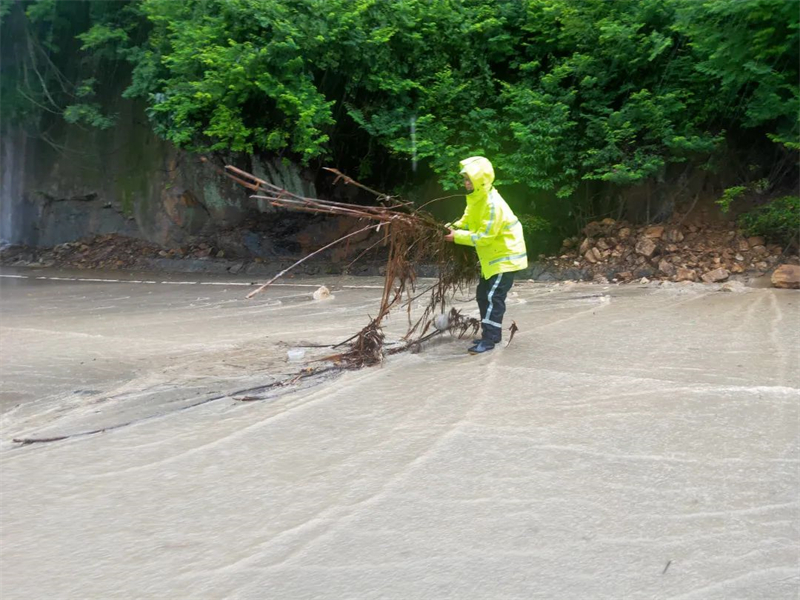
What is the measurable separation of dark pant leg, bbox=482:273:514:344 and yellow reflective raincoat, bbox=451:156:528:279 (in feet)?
0.25

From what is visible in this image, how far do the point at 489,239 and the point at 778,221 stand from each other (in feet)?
24.9

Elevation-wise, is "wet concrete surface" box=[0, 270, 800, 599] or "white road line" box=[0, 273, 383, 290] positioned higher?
"white road line" box=[0, 273, 383, 290]

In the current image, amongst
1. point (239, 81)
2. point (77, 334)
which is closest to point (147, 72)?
point (239, 81)

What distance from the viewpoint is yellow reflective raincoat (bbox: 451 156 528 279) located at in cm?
705

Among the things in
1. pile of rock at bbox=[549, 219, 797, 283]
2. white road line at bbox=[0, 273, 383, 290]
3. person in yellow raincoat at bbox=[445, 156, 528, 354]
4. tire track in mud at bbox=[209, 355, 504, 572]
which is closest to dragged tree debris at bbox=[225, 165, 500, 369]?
person in yellow raincoat at bbox=[445, 156, 528, 354]

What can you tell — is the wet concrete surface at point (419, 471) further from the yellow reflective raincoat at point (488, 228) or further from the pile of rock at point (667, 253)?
the pile of rock at point (667, 253)

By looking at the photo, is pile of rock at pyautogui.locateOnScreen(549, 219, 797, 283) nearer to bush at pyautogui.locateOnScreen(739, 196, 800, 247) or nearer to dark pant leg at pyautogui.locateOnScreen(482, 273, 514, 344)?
bush at pyautogui.locateOnScreen(739, 196, 800, 247)

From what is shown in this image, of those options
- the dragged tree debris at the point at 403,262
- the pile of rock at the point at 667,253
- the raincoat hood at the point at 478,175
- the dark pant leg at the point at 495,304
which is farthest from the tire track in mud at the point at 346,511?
the pile of rock at the point at 667,253

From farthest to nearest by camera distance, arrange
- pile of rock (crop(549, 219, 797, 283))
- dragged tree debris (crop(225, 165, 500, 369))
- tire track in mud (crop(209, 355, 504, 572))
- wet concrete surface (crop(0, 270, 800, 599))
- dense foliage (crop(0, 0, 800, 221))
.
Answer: dense foliage (crop(0, 0, 800, 221)) < pile of rock (crop(549, 219, 797, 283)) < dragged tree debris (crop(225, 165, 500, 369)) < tire track in mud (crop(209, 355, 504, 572)) < wet concrete surface (crop(0, 270, 800, 599))

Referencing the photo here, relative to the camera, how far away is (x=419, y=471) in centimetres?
445

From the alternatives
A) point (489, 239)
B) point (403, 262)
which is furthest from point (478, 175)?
point (403, 262)

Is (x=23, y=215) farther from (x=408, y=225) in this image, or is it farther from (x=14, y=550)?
(x=14, y=550)

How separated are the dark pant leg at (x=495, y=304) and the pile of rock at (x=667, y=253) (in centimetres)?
638

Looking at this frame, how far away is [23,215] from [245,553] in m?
22.4
